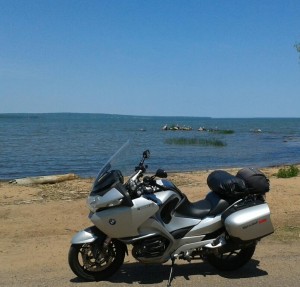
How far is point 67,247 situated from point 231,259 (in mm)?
2577

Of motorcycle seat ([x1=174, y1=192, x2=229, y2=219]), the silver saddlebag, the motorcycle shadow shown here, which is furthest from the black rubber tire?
motorcycle seat ([x1=174, y1=192, x2=229, y2=219])

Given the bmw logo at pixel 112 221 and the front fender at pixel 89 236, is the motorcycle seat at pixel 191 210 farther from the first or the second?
the front fender at pixel 89 236

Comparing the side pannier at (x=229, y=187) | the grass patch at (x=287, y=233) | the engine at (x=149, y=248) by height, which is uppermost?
the side pannier at (x=229, y=187)

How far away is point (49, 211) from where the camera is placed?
9.52 m

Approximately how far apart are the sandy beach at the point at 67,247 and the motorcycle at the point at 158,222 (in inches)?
12.0

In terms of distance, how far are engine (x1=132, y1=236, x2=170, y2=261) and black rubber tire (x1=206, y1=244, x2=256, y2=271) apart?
2.36 feet

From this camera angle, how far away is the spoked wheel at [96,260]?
518cm

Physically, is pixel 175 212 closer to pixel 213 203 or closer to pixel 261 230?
pixel 213 203

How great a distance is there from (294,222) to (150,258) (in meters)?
3.92

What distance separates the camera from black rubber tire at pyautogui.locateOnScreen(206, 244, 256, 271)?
5.59 metres

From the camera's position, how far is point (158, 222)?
516cm

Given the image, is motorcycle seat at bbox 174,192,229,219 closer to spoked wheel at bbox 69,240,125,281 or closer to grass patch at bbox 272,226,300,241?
spoked wheel at bbox 69,240,125,281

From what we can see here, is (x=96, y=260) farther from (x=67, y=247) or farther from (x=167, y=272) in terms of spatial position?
(x=67, y=247)

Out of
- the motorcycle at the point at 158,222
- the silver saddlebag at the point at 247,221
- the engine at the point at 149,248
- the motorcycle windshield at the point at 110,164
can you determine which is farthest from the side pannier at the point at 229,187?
the motorcycle windshield at the point at 110,164
